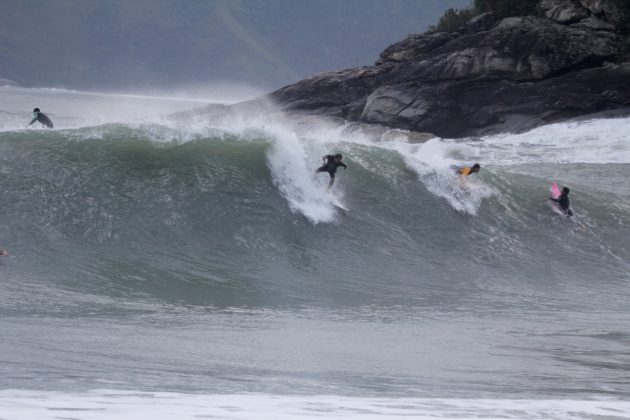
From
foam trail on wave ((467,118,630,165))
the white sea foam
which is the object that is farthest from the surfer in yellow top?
the white sea foam

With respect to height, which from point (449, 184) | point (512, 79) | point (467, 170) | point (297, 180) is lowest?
point (297, 180)

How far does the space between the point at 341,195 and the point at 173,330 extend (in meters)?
7.48

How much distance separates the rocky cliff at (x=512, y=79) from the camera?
33688 mm

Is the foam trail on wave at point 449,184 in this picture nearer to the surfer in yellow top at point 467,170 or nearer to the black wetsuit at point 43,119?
the surfer in yellow top at point 467,170

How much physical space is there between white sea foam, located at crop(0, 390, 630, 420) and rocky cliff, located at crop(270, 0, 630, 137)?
26815mm

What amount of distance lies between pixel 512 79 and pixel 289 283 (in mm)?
22714

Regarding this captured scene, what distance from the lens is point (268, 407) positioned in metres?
6.87

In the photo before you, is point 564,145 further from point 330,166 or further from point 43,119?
point 43,119

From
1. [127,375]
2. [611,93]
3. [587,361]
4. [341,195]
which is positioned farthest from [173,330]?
[611,93]

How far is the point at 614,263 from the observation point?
55.5ft

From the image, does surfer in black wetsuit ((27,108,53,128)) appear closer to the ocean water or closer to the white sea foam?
the ocean water

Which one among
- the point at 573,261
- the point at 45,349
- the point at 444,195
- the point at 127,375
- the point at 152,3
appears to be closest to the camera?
the point at 127,375

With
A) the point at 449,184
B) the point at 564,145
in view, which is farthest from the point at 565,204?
the point at 564,145

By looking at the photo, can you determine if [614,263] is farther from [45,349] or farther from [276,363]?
[45,349]
